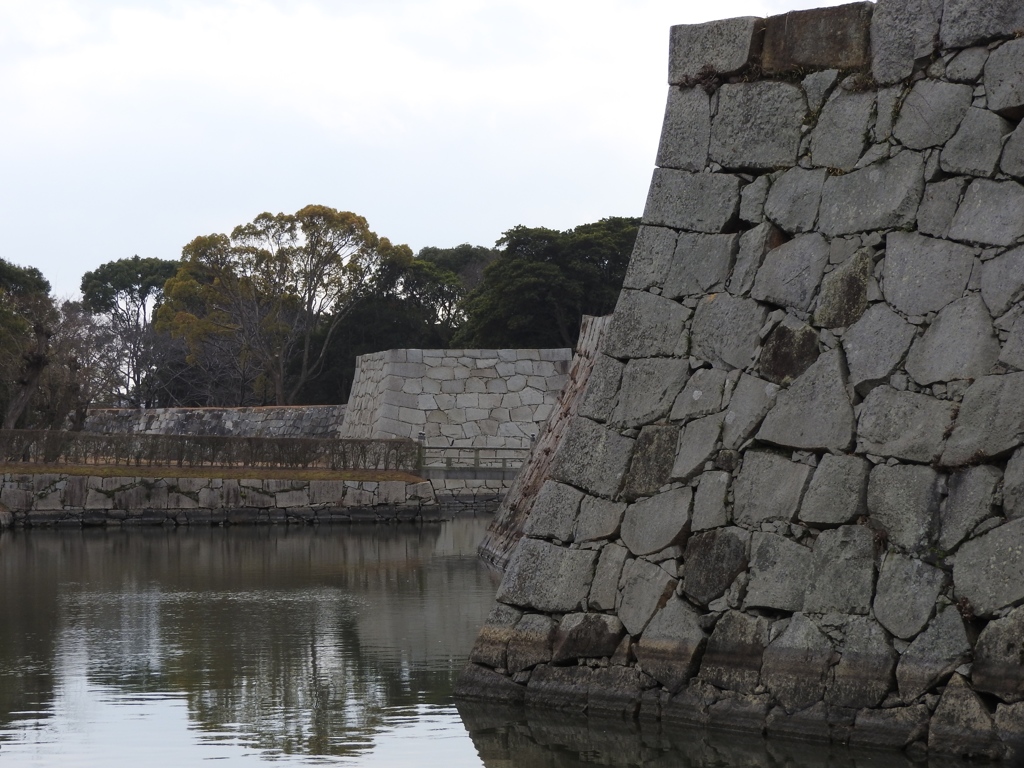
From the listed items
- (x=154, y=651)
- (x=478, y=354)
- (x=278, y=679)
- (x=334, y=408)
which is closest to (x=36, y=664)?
(x=154, y=651)

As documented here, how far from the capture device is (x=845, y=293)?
6379 mm

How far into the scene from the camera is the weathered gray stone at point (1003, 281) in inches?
228

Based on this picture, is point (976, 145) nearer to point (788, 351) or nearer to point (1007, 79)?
point (1007, 79)

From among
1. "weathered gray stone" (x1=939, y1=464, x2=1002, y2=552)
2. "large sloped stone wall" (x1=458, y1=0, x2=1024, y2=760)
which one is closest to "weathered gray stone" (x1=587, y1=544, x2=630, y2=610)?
"large sloped stone wall" (x1=458, y1=0, x2=1024, y2=760)

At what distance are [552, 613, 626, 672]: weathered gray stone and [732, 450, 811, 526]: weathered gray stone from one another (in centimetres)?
87

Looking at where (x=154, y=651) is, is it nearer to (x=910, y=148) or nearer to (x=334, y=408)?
(x=910, y=148)

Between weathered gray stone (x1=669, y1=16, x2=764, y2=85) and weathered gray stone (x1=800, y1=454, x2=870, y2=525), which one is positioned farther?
weathered gray stone (x1=669, y1=16, x2=764, y2=85)

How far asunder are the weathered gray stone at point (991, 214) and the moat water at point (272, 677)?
7.50 ft

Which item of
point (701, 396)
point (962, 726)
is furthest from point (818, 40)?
point (962, 726)

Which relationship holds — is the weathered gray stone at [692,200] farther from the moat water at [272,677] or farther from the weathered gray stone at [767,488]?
the moat water at [272,677]

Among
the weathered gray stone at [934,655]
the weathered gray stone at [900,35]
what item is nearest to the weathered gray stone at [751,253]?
the weathered gray stone at [900,35]

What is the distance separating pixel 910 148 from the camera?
627 cm

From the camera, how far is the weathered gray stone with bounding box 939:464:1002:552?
5.69 metres

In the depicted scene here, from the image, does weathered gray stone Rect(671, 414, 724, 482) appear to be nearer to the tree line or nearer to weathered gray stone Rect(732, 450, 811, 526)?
weathered gray stone Rect(732, 450, 811, 526)
